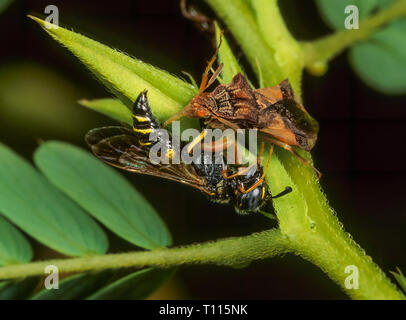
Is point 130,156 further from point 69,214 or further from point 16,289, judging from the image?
point 16,289

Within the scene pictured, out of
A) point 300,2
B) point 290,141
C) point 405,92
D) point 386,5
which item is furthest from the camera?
point 300,2

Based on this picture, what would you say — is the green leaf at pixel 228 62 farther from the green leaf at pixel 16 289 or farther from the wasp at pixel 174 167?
the green leaf at pixel 16 289

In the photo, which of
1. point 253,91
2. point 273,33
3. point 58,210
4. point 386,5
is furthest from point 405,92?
point 58,210

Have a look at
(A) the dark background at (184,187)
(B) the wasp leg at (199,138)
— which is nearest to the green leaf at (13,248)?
(B) the wasp leg at (199,138)

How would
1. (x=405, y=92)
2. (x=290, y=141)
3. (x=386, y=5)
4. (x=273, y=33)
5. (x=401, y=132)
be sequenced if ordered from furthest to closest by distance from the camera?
(x=401, y=132)
(x=405, y=92)
(x=386, y=5)
(x=273, y=33)
(x=290, y=141)

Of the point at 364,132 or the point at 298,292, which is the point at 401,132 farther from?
the point at 298,292

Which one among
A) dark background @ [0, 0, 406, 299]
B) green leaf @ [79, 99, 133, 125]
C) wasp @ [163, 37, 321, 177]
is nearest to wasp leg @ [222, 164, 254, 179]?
wasp @ [163, 37, 321, 177]

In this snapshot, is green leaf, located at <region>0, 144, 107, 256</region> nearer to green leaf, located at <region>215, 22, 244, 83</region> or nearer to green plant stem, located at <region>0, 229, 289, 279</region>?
green plant stem, located at <region>0, 229, 289, 279</region>
